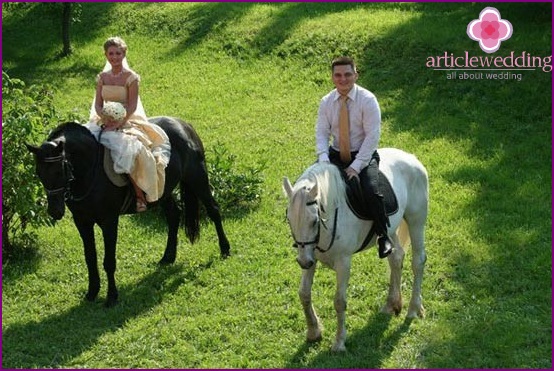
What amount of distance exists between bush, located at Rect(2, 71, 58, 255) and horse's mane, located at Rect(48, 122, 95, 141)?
1.41 metres

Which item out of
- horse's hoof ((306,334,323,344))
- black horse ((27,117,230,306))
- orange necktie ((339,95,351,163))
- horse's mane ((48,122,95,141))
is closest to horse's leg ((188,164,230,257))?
black horse ((27,117,230,306))

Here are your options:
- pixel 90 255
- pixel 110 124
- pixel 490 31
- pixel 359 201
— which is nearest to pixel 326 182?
pixel 359 201

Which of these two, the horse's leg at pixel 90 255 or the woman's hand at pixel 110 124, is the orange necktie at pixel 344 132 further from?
the horse's leg at pixel 90 255

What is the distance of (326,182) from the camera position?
6.02 m

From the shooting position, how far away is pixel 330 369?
630 centimetres

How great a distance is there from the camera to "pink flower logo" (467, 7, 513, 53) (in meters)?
15.3

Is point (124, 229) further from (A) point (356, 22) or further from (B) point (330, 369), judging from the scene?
(A) point (356, 22)

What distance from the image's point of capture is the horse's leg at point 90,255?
756 cm

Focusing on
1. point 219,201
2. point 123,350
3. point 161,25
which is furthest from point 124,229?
point 161,25

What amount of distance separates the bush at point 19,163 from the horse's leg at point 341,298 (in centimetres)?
424

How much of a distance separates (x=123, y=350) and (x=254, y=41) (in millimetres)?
12509

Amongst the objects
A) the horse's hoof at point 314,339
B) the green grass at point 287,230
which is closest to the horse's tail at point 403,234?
the green grass at point 287,230

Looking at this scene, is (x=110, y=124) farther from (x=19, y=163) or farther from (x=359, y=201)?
(x=359, y=201)

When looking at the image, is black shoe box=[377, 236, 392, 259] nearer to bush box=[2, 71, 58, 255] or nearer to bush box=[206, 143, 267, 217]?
bush box=[206, 143, 267, 217]
